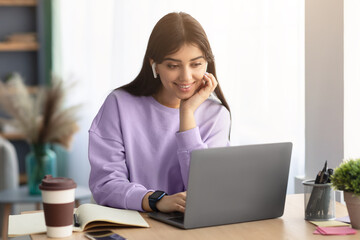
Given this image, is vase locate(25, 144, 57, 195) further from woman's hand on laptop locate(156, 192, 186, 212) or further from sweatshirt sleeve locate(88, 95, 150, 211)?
woman's hand on laptop locate(156, 192, 186, 212)

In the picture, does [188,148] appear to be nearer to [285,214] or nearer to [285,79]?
[285,214]

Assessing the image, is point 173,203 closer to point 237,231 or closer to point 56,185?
point 237,231

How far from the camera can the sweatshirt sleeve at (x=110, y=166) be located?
172cm

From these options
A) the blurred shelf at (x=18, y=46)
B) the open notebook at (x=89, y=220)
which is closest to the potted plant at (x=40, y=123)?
the blurred shelf at (x=18, y=46)

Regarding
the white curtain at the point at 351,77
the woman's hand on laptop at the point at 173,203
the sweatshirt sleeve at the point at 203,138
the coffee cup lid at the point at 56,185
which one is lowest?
the woman's hand on laptop at the point at 173,203

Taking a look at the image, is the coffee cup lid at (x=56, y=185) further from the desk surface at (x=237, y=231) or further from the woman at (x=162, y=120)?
the woman at (x=162, y=120)

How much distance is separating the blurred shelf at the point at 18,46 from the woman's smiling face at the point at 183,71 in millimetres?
3310

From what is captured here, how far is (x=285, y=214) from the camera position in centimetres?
168

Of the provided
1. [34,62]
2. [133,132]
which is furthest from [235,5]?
[34,62]

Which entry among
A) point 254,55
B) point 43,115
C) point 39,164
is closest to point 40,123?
point 43,115

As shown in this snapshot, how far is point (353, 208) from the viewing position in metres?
1.53

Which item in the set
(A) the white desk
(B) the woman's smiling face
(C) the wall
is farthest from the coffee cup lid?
(A) the white desk

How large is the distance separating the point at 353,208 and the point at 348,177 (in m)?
0.09

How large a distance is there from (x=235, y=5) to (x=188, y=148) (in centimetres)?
140
